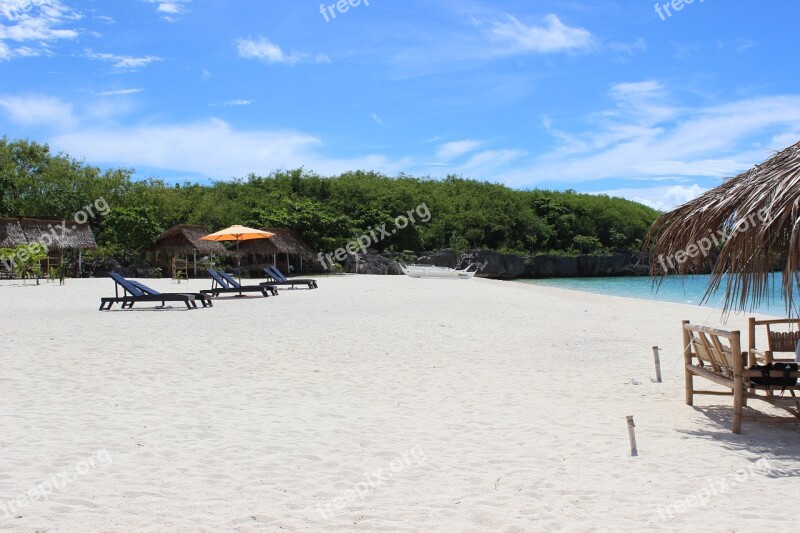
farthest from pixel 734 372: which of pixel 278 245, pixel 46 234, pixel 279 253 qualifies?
pixel 279 253

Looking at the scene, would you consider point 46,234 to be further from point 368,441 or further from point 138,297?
point 368,441

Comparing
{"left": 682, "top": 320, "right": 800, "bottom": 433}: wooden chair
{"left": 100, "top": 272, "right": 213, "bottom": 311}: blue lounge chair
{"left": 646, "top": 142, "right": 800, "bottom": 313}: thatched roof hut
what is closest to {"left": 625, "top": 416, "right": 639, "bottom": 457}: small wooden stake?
{"left": 682, "top": 320, "right": 800, "bottom": 433}: wooden chair

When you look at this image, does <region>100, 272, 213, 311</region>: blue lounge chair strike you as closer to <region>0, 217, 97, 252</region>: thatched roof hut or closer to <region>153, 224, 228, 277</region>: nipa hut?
<region>153, 224, 228, 277</region>: nipa hut

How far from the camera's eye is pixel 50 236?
29875mm

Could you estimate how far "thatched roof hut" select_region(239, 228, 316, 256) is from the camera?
33062 millimetres

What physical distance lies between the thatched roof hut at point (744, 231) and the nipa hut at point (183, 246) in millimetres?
28160

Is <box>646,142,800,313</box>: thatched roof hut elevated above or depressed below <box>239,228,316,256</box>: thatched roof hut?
below

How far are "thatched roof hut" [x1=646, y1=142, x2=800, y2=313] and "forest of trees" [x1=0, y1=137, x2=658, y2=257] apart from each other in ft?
102

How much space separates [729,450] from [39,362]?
679 cm

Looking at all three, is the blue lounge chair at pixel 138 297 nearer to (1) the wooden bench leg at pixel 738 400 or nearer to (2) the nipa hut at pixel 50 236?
(1) the wooden bench leg at pixel 738 400

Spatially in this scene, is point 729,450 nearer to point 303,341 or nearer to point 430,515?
point 430,515

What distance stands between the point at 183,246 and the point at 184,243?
0.16 meters

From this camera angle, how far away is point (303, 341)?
9172mm

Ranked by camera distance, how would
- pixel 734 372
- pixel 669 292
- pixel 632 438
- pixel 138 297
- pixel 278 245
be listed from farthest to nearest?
pixel 669 292, pixel 278 245, pixel 138 297, pixel 734 372, pixel 632 438
